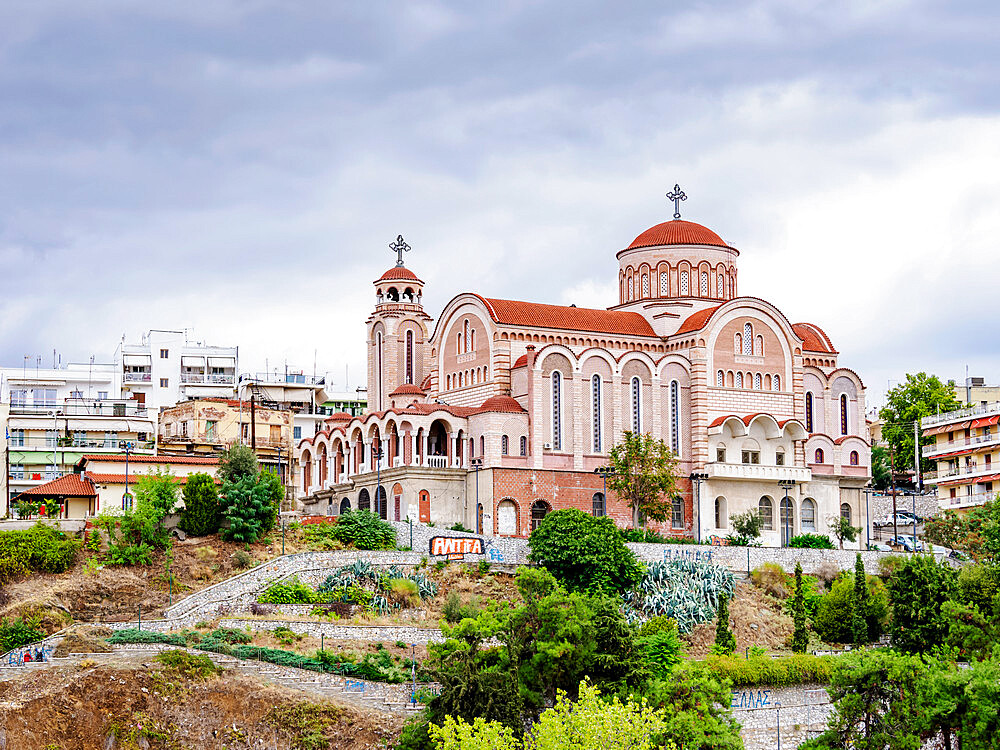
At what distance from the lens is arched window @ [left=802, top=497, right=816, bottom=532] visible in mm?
80812

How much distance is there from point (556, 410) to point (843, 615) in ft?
60.2

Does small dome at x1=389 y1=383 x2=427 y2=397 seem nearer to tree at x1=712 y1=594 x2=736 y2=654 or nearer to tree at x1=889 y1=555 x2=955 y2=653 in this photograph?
tree at x1=712 y1=594 x2=736 y2=654

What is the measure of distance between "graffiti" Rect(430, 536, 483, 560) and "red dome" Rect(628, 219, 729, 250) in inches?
1049

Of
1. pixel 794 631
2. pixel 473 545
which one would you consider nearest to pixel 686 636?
pixel 794 631

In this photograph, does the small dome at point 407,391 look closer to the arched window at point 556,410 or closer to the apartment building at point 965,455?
the arched window at point 556,410

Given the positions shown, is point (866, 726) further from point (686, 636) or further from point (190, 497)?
point (190, 497)

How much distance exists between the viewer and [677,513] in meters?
77.7

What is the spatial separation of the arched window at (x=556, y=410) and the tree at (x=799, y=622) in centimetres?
1428

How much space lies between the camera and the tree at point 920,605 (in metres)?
59.4

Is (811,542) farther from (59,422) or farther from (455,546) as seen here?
(59,422)

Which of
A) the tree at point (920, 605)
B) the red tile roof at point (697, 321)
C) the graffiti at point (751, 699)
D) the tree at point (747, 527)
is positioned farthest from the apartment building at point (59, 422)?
the tree at point (920, 605)

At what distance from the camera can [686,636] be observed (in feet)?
206

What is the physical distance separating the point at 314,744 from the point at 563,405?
1245 inches

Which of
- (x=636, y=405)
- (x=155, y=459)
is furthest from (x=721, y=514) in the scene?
(x=155, y=459)
